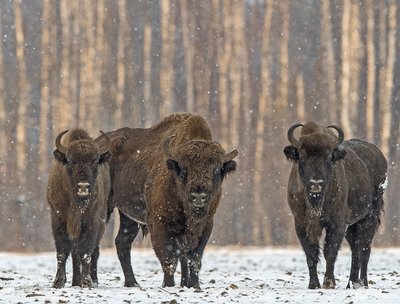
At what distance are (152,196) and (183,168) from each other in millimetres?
1010

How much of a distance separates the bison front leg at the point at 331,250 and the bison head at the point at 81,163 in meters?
2.88

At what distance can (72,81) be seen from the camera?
33781 millimetres

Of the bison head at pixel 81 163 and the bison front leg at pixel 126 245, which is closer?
the bison head at pixel 81 163

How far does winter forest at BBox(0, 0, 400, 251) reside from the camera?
33281 millimetres

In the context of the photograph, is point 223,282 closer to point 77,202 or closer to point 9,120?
point 77,202

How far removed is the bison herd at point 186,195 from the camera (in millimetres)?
A: 11875

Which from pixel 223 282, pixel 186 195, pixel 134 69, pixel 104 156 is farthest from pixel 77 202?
pixel 134 69

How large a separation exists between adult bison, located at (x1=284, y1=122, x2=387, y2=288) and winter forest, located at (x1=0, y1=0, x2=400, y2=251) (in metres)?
19.1

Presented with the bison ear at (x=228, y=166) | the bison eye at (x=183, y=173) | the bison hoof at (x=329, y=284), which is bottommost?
the bison hoof at (x=329, y=284)

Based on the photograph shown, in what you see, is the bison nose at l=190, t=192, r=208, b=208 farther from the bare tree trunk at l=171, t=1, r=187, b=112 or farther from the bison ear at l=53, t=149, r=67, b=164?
the bare tree trunk at l=171, t=1, r=187, b=112

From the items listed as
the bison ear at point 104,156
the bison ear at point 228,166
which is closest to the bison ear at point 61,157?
the bison ear at point 104,156

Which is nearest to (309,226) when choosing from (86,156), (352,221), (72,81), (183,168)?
(352,221)

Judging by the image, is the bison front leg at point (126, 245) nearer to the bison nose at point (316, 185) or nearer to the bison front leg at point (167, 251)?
the bison front leg at point (167, 251)

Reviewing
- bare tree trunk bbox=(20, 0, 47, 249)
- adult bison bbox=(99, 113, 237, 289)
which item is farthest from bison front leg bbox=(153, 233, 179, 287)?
bare tree trunk bbox=(20, 0, 47, 249)
